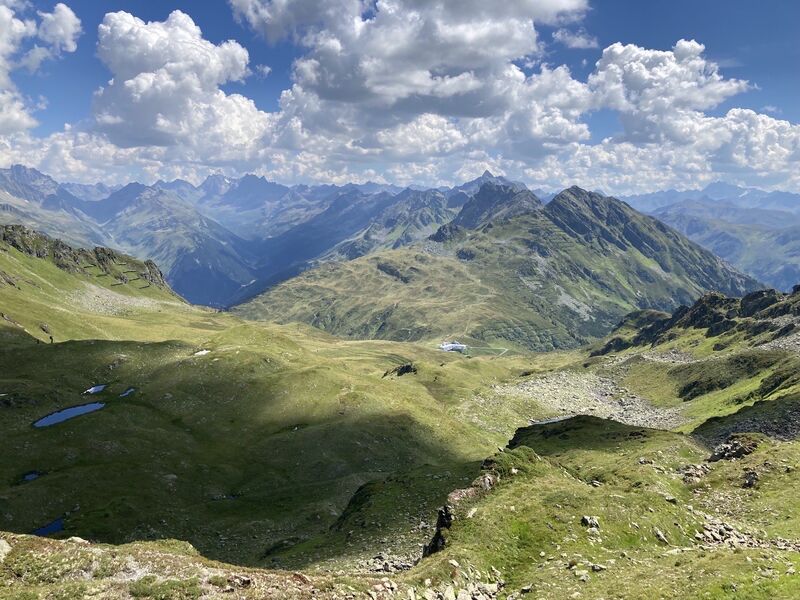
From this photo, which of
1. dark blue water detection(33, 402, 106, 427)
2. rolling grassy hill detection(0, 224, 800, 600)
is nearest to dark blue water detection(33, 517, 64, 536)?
rolling grassy hill detection(0, 224, 800, 600)

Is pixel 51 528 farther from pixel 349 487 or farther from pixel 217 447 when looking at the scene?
pixel 349 487

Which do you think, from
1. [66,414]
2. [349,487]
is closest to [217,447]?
[66,414]

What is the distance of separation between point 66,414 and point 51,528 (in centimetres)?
4736

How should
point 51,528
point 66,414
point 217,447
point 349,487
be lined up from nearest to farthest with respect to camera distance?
point 51,528
point 349,487
point 217,447
point 66,414

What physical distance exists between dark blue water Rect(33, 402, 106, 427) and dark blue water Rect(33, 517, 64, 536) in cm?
3685

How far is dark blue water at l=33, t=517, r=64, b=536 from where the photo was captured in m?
66.1

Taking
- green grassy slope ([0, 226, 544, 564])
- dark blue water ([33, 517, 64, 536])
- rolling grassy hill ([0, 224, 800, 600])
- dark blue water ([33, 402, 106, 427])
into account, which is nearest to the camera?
rolling grassy hill ([0, 224, 800, 600])

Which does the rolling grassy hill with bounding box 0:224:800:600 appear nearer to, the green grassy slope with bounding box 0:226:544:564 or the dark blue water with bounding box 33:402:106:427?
the green grassy slope with bounding box 0:226:544:564

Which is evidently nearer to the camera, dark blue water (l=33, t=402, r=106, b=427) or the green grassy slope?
the green grassy slope

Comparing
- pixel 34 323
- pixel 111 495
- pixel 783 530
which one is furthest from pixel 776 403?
pixel 34 323

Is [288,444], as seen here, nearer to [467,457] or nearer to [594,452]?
[467,457]

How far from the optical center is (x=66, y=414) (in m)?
108

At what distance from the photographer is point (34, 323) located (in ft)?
609

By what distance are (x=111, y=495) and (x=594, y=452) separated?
7632 cm
